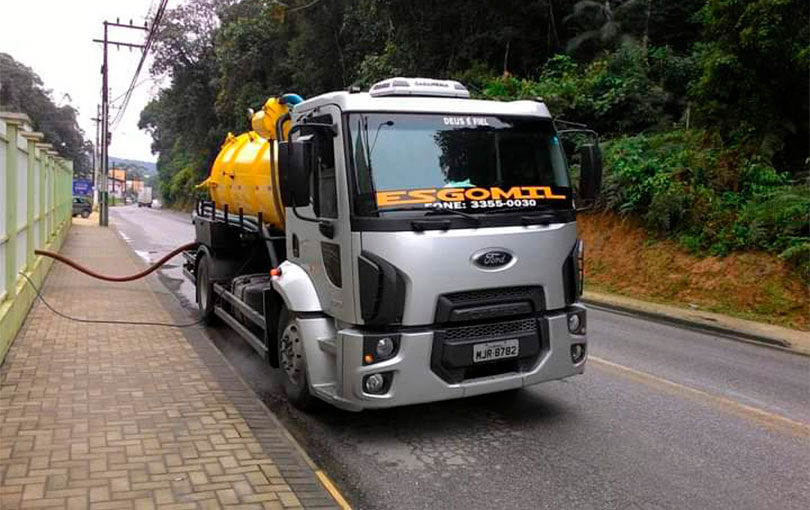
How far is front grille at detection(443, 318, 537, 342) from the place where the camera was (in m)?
4.92

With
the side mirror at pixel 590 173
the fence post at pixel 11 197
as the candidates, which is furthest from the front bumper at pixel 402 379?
the fence post at pixel 11 197

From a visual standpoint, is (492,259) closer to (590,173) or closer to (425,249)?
(425,249)

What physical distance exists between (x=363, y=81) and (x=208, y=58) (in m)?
20.4

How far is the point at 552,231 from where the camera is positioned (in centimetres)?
526

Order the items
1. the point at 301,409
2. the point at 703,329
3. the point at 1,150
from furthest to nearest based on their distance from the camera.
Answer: the point at 703,329 → the point at 1,150 → the point at 301,409

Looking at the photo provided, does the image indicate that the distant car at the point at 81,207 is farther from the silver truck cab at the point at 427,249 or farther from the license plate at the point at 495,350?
the license plate at the point at 495,350

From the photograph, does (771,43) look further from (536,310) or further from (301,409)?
(301,409)

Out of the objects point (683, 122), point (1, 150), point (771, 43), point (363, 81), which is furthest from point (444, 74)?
point (1, 150)

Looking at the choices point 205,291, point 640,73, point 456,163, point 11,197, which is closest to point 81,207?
point 640,73

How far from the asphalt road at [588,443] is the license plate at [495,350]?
645 millimetres

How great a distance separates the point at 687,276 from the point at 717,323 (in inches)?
85.1

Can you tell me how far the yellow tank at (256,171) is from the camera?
7027 mm

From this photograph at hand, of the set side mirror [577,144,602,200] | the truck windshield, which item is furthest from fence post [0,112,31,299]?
side mirror [577,144,602,200]

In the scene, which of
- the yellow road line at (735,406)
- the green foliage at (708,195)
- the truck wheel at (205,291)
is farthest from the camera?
the green foliage at (708,195)
